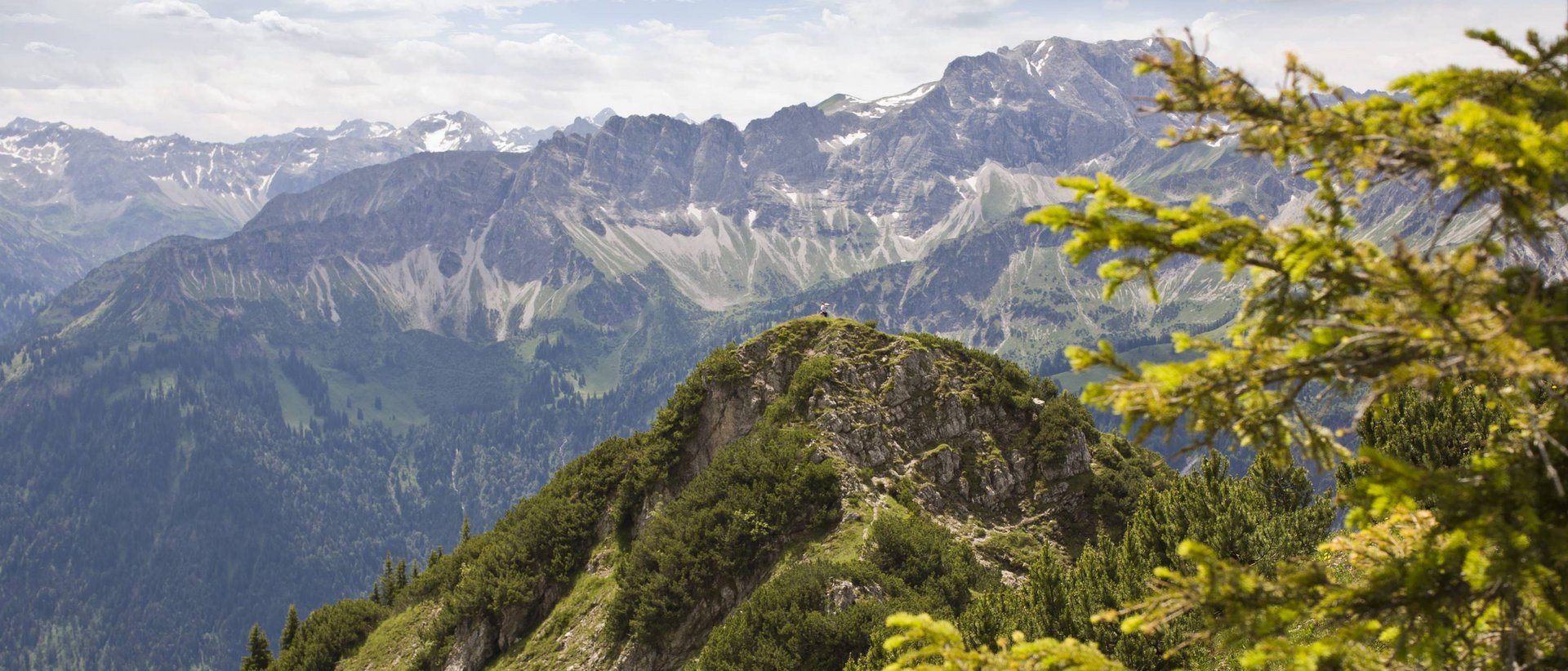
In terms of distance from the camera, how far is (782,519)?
2250 inches

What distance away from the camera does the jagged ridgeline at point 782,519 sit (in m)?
49.0

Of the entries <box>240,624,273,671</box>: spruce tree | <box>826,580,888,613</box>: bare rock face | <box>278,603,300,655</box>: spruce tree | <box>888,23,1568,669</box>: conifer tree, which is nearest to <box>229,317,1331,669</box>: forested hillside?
<box>826,580,888,613</box>: bare rock face

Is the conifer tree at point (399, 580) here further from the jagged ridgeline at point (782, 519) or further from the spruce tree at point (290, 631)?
the jagged ridgeline at point (782, 519)

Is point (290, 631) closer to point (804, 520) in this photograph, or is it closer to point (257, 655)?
point (257, 655)

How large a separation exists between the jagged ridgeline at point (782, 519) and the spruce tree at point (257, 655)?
11809 mm

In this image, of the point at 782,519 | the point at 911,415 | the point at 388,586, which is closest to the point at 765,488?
the point at 782,519

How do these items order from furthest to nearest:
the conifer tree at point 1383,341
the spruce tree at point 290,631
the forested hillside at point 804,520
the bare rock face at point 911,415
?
the spruce tree at point 290,631 → the bare rock face at point 911,415 → the forested hillside at point 804,520 → the conifer tree at point 1383,341

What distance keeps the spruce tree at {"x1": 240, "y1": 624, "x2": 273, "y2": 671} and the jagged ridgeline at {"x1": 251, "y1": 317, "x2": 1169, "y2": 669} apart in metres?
11.8

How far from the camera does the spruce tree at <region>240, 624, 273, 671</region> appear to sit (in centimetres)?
8756

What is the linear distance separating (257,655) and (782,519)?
65.8 metres

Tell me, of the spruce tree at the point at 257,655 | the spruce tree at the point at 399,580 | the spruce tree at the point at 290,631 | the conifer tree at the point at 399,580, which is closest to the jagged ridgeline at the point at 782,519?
the spruce tree at the point at 290,631

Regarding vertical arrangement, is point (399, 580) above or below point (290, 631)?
above

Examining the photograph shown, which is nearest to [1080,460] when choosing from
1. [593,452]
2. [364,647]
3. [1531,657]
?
[593,452]

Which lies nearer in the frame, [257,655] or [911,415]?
[911,415]
